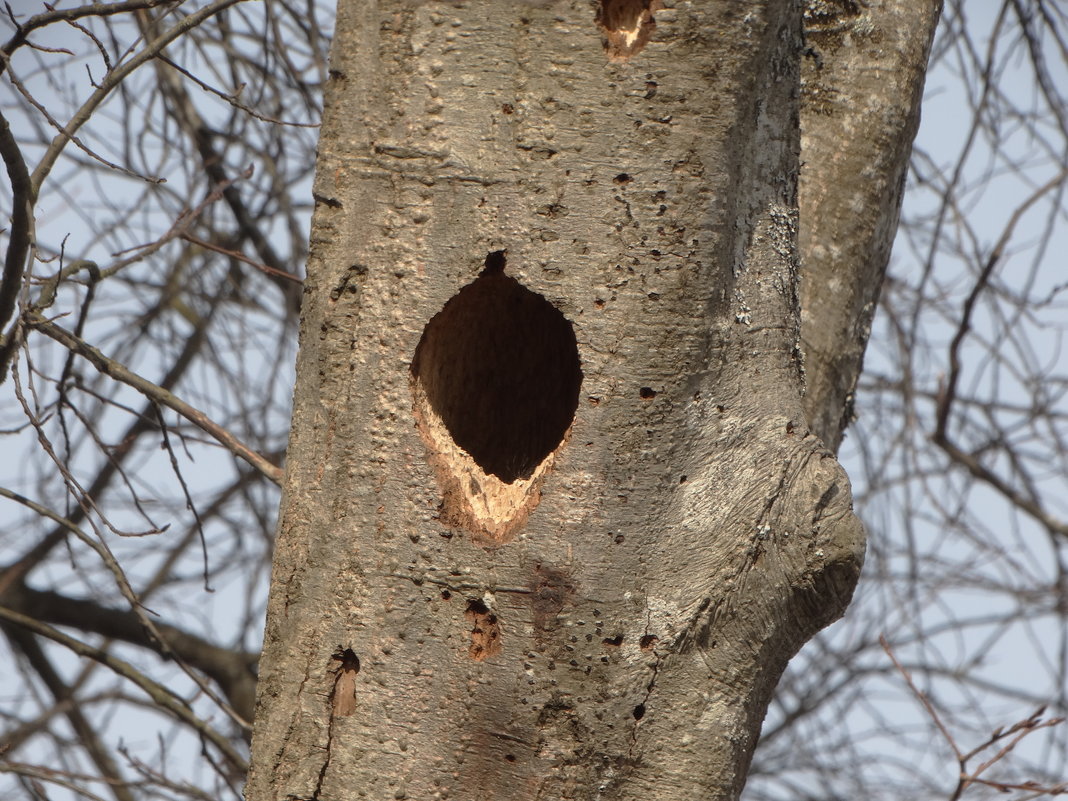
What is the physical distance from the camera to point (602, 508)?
1582 millimetres

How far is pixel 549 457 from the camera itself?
1629 millimetres

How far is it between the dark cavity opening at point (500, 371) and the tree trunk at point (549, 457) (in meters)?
0.02

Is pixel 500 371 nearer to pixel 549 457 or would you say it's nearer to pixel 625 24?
pixel 549 457

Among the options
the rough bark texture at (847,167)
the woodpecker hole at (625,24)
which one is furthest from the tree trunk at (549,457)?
the rough bark texture at (847,167)

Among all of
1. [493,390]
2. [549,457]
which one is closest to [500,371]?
[493,390]

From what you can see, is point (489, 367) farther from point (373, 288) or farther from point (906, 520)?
point (906, 520)

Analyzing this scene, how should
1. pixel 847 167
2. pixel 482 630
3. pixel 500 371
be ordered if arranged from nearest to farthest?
1. pixel 482 630
2. pixel 500 371
3. pixel 847 167

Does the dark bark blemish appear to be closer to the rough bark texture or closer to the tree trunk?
the tree trunk

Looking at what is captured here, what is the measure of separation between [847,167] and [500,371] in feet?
2.18

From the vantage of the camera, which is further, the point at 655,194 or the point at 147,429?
the point at 147,429

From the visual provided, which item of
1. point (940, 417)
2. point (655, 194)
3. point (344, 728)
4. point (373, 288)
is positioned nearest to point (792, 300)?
point (655, 194)

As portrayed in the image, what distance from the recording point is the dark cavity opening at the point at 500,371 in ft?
5.58

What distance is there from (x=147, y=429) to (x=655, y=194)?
6.80 ft

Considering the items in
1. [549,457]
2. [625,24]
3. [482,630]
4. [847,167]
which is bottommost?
[482,630]
